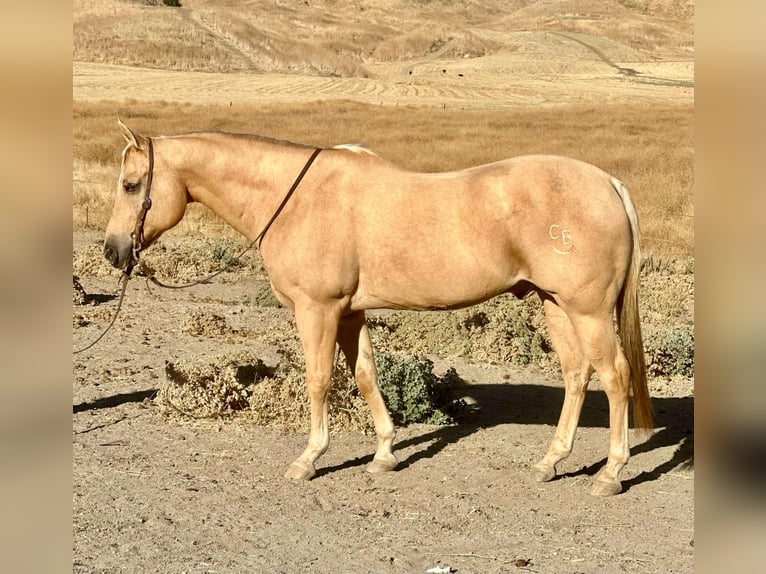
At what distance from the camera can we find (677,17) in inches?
3777

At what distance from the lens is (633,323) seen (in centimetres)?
586

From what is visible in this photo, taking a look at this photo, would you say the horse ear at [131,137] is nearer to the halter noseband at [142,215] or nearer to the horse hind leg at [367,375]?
the halter noseband at [142,215]

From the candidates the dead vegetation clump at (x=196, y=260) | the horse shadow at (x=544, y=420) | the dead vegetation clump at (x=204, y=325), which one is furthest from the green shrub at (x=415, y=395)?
the dead vegetation clump at (x=196, y=260)

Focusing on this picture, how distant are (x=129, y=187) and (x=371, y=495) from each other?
2443 mm

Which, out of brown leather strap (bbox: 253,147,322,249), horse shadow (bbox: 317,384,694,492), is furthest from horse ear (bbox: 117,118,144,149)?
horse shadow (bbox: 317,384,694,492)

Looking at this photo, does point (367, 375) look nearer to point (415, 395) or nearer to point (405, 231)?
point (405, 231)

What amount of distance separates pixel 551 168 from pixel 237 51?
66.2 m

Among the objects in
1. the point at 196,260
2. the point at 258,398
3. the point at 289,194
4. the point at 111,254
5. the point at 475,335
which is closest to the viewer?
the point at 111,254

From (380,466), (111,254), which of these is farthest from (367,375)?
(111,254)

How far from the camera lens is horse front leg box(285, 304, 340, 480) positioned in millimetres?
5812

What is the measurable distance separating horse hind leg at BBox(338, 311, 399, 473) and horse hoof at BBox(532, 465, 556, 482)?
3.12 ft

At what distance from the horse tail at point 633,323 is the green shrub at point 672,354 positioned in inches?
124
